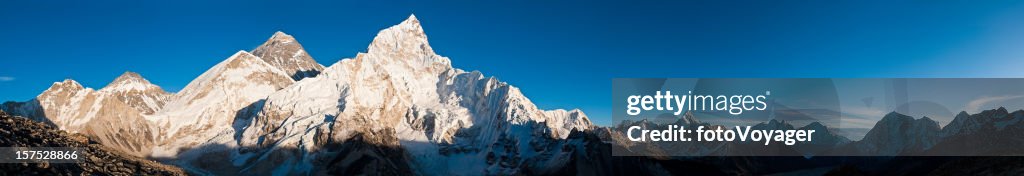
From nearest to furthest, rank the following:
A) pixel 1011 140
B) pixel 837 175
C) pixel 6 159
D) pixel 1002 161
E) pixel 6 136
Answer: pixel 6 159 → pixel 6 136 → pixel 837 175 → pixel 1002 161 → pixel 1011 140

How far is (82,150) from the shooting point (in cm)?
5512

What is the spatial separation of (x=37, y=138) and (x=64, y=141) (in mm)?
2661

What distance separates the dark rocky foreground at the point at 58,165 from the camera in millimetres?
47281

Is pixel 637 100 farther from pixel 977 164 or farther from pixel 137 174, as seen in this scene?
pixel 137 174

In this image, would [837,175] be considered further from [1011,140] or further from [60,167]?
[1011,140]

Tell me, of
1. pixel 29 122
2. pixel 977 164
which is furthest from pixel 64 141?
pixel 977 164

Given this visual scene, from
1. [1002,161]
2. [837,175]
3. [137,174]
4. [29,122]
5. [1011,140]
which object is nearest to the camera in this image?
[137,174]

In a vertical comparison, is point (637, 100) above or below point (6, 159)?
above

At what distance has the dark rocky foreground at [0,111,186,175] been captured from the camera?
47.3 meters

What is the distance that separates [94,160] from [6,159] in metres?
7.71

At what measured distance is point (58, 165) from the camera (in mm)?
49469

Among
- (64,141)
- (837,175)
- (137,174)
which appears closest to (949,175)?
(837,175)

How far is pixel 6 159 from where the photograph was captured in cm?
4741

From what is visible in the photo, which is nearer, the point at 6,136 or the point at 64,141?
the point at 6,136
